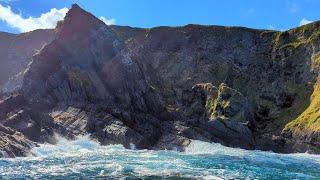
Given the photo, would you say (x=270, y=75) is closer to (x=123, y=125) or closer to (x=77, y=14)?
(x=77, y=14)

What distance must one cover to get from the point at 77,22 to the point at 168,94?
1263 inches

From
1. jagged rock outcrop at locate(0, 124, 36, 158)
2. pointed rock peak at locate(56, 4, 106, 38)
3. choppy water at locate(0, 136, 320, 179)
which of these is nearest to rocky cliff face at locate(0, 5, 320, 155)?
pointed rock peak at locate(56, 4, 106, 38)

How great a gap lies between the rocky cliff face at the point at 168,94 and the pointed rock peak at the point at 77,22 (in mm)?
264

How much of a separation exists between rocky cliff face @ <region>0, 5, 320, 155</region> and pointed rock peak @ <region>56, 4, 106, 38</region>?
26 cm

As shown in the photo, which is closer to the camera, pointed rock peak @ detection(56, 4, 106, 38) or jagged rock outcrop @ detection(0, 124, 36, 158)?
jagged rock outcrop @ detection(0, 124, 36, 158)

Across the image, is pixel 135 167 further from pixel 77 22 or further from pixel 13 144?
pixel 77 22

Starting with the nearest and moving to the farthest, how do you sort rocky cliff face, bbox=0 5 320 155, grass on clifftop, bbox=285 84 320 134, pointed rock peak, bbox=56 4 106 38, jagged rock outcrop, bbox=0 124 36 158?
jagged rock outcrop, bbox=0 124 36 158 < rocky cliff face, bbox=0 5 320 155 < grass on clifftop, bbox=285 84 320 134 < pointed rock peak, bbox=56 4 106 38

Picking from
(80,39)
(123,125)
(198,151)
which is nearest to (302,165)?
(198,151)

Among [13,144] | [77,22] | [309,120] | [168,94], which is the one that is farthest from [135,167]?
[168,94]

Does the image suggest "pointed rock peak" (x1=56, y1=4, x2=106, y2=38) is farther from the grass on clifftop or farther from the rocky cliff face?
the grass on clifftop

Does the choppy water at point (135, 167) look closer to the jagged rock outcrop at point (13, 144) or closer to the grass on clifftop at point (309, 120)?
the jagged rock outcrop at point (13, 144)

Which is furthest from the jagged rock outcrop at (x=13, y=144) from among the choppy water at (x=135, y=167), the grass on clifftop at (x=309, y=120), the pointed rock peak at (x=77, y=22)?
the grass on clifftop at (x=309, y=120)

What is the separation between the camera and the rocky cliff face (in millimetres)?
103812

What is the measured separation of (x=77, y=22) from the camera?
13488 cm
